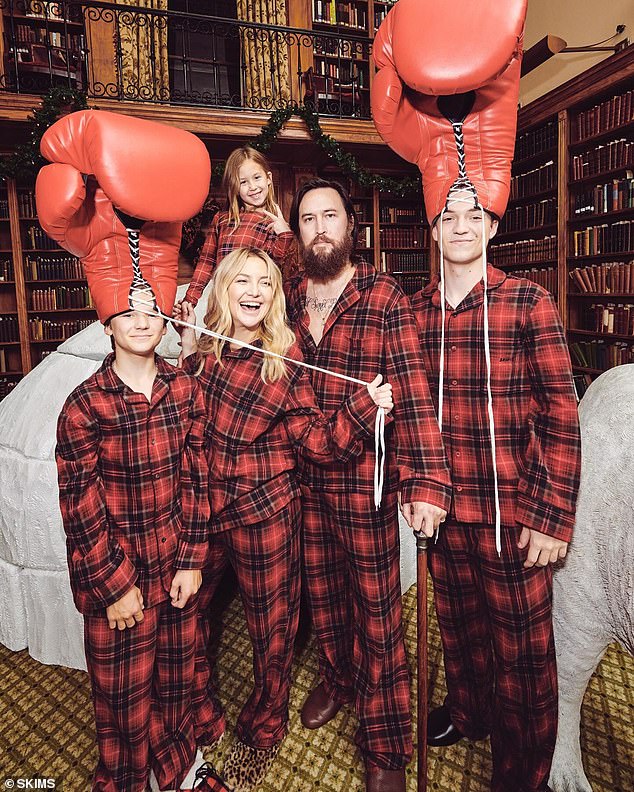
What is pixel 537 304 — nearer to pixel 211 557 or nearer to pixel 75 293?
pixel 211 557

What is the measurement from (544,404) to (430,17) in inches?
40.0

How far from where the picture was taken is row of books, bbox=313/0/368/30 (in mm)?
6832

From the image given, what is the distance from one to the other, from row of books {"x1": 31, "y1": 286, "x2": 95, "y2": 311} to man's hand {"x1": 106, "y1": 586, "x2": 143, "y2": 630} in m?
5.19

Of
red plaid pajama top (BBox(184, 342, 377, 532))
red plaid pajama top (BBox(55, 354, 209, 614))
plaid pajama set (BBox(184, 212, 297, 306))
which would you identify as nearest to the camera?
red plaid pajama top (BBox(55, 354, 209, 614))

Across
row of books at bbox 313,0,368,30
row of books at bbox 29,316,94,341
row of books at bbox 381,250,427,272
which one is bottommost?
row of books at bbox 29,316,94,341

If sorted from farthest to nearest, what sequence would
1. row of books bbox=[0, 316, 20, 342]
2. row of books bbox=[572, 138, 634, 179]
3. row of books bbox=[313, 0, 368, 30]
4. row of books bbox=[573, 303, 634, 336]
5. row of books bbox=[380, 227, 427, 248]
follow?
row of books bbox=[380, 227, 427, 248] → row of books bbox=[313, 0, 368, 30] → row of books bbox=[0, 316, 20, 342] → row of books bbox=[573, 303, 634, 336] → row of books bbox=[572, 138, 634, 179]

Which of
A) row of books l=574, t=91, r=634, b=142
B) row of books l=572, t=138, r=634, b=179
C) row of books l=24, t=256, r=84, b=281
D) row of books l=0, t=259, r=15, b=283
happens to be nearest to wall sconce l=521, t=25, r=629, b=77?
row of books l=574, t=91, r=634, b=142

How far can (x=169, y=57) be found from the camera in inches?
258

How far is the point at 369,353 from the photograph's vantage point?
1618 mm

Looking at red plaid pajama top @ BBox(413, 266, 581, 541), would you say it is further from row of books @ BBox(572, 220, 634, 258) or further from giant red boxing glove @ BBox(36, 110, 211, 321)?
row of books @ BBox(572, 220, 634, 258)

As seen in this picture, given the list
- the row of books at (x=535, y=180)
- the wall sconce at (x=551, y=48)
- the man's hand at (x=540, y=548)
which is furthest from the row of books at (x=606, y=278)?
the man's hand at (x=540, y=548)

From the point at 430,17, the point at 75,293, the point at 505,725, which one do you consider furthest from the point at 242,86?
the point at 505,725

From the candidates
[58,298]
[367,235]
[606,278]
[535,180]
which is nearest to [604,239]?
[606,278]

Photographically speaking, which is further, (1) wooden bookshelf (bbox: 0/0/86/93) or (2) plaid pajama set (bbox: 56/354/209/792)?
(1) wooden bookshelf (bbox: 0/0/86/93)
